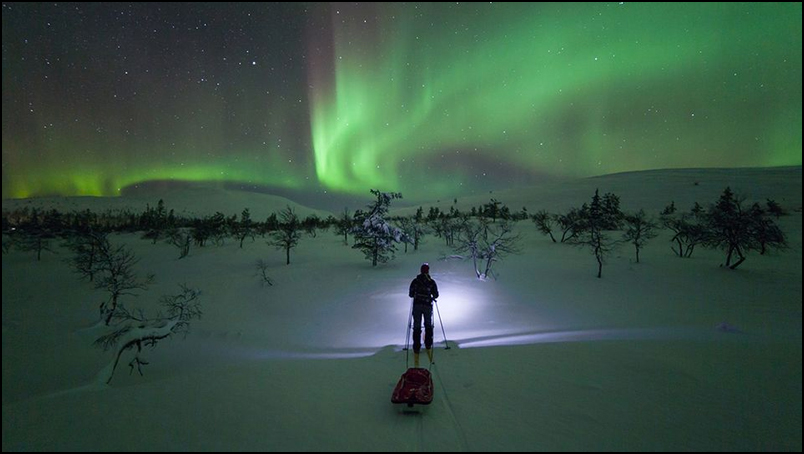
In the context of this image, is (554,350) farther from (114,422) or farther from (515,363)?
(114,422)

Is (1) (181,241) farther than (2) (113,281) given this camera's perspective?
Yes

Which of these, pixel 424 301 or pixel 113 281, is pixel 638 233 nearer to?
pixel 424 301

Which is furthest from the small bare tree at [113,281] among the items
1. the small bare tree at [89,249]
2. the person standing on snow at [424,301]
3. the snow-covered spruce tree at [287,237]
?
the snow-covered spruce tree at [287,237]

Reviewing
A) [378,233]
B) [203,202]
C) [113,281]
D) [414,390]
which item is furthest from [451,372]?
[203,202]

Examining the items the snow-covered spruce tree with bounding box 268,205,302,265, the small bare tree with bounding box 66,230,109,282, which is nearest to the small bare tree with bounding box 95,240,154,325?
the small bare tree with bounding box 66,230,109,282

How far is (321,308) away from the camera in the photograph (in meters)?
14.8

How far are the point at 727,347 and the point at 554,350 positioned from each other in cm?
339

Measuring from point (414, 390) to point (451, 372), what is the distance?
65.9 inches

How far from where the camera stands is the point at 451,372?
6.31 m

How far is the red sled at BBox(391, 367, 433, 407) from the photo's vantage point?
4.71m

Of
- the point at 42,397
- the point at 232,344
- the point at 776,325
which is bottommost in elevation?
the point at 232,344

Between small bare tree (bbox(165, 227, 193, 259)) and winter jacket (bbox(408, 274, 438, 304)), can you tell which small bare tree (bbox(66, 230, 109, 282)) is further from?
winter jacket (bbox(408, 274, 438, 304))

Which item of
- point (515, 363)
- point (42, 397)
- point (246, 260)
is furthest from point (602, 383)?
point (246, 260)

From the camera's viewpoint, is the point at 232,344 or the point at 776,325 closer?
the point at 776,325
